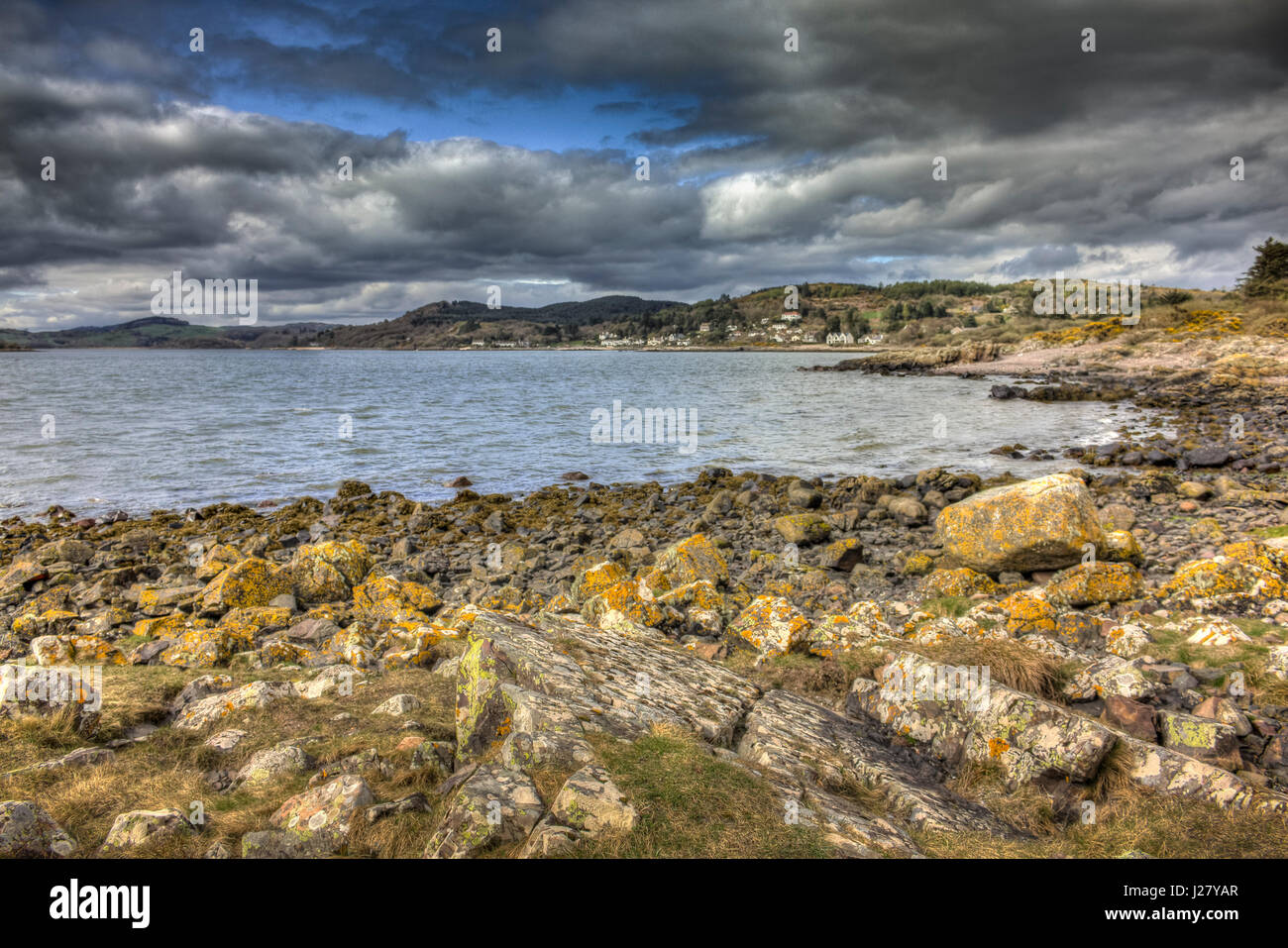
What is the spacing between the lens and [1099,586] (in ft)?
36.2

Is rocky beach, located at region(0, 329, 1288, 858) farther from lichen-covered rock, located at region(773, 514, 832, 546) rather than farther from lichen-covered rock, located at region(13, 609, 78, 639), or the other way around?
lichen-covered rock, located at region(773, 514, 832, 546)

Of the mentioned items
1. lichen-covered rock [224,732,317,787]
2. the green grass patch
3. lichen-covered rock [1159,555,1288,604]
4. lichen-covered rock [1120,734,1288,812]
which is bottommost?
lichen-covered rock [1120,734,1288,812]

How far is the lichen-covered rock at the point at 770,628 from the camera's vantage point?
32.1 feet

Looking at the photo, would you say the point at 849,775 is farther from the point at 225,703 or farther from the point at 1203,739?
the point at 225,703

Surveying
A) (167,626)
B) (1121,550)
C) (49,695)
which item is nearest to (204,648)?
(167,626)

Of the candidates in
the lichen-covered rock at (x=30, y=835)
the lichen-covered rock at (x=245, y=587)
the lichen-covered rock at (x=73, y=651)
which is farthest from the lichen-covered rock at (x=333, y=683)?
the lichen-covered rock at (x=245, y=587)

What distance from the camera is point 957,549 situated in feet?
44.0

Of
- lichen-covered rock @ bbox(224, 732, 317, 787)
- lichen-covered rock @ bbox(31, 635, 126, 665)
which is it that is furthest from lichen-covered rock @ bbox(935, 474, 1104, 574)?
lichen-covered rock @ bbox(31, 635, 126, 665)

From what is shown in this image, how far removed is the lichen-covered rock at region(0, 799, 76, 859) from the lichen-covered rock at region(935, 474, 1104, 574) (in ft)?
45.9

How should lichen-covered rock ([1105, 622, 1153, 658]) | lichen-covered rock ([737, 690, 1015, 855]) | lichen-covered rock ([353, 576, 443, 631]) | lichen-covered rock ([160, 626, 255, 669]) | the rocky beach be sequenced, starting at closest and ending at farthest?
1. the rocky beach
2. lichen-covered rock ([737, 690, 1015, 855])
3. lichen-covered rock ([1105, 622, 1153, 658])
4. lichen-covered rock ([160, 626, 255, 669])
5. lichen-covered rock ([353, 576, 443, 631])

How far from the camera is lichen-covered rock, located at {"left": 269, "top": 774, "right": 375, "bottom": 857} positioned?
4.59 meters

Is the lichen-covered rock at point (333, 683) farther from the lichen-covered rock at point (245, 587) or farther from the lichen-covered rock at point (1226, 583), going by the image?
the lichen-covered rock at point (1226, 583)
